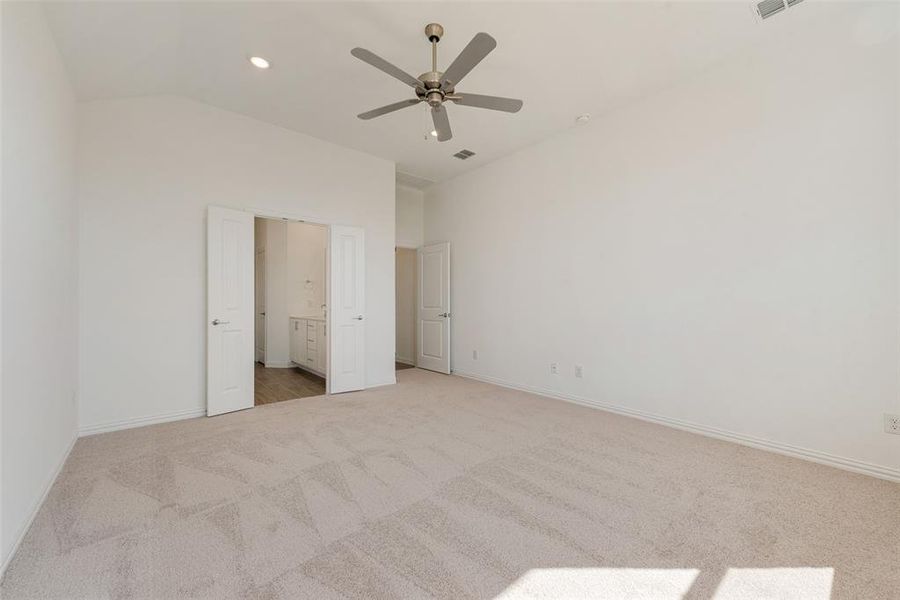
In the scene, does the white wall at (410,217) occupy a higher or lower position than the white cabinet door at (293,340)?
higher

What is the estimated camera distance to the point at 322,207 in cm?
446

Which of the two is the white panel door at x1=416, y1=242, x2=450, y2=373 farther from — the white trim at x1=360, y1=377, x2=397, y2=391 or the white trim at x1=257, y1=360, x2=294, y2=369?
the white trim at x1=257, y1=360, x2=294, y2=369

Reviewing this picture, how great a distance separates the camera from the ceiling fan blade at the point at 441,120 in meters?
2.57

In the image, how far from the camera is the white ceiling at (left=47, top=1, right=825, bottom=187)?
2.39 meters

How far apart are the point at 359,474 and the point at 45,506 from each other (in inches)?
67.3

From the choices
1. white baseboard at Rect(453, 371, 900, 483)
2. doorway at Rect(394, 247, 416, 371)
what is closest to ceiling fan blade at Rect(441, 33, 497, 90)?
white baseboard at Rect(453, 371, 900, 483)

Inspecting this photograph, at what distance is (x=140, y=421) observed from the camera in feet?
10.7

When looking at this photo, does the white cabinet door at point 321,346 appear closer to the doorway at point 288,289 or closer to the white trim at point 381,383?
the doorway at point 288,289

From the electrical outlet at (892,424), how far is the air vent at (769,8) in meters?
2.83

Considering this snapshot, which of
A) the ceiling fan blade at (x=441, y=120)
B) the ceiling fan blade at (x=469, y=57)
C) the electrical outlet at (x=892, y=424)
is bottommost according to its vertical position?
the electrical outlet at (x=892, y=424)

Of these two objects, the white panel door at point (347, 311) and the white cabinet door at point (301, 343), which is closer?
the white panel door at point (347, 311)

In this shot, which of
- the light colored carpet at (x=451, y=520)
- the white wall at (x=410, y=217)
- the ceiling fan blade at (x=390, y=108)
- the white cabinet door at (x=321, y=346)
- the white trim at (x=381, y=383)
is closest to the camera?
the light colored carpet at (x=451, y=520)

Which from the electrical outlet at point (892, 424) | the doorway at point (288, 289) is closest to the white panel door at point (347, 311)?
the doorway at point (288, 289)

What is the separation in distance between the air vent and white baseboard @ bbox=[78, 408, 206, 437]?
224 inches
